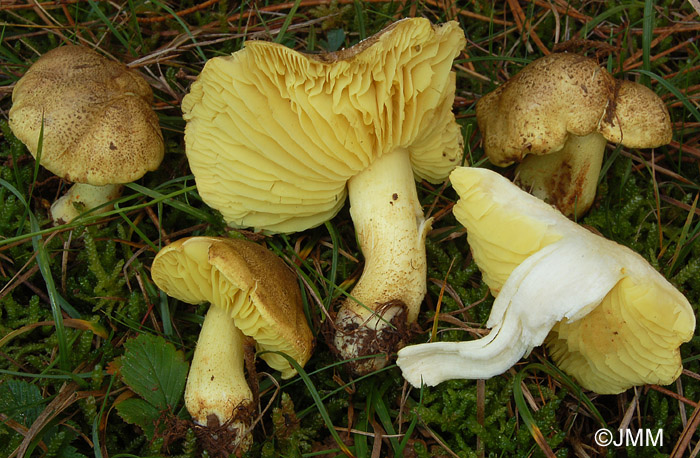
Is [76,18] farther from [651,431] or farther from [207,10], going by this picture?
[651,431]

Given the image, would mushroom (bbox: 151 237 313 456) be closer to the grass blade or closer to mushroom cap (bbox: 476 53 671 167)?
the grass blade

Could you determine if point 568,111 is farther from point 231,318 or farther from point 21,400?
point 21,400

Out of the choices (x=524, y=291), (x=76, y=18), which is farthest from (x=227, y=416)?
(x=76, y=18)

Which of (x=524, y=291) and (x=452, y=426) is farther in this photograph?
(x=452, y=426)

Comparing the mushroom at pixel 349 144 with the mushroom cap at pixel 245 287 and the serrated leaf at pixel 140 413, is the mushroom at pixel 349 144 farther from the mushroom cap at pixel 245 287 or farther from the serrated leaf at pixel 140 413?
the serrated leaf at pixel 140 413

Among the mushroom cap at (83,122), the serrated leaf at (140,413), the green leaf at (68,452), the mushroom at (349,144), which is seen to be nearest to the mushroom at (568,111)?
the mushroom at (349,144)

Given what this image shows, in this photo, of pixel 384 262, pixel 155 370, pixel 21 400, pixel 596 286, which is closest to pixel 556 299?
pixel 596 286
